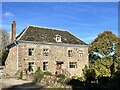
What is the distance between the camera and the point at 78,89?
46.1 feet

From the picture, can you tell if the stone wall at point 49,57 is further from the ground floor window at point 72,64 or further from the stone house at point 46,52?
the ground floor window at point 72,64

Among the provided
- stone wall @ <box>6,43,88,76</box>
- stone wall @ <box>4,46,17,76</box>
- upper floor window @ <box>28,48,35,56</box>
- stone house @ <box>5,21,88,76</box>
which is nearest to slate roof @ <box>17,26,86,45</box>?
stone house @ <box>5,21,88,76</box>

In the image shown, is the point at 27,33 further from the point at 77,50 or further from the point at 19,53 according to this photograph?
the point at 77,50


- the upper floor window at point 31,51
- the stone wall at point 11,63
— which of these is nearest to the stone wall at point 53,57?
the upper floor window at point 31,51

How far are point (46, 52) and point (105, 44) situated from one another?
1238 centimetres

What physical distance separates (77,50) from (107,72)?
7.58 meters

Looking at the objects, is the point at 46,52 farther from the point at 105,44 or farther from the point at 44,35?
the point at 105,44

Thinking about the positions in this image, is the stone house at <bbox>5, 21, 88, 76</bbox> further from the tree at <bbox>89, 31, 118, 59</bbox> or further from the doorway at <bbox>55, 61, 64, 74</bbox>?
the tree at <bbox>89, 31, 118, 59</bbox>

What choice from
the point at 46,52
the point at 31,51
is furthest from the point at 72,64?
the point at 31,51

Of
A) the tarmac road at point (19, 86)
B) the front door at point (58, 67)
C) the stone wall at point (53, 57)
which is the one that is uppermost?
the stone wall at point (53, 57)

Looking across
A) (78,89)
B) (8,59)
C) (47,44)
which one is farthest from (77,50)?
(78,89)

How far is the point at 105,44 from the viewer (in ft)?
123

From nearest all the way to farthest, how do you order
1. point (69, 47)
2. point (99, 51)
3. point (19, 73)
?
point (19, 73), point (69, 47), point (99, 51)

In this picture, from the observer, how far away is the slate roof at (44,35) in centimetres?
2822
